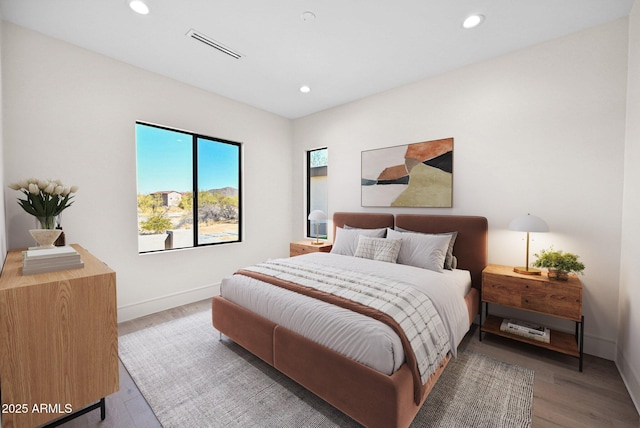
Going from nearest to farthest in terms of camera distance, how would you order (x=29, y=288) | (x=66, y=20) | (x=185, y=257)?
(x=29, y=288) < (x=66, y=20) < (x=185, y=257)

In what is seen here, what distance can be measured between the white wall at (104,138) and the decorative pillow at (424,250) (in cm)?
252

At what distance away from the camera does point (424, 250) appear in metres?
2.82

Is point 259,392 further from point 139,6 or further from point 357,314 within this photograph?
point 139,6

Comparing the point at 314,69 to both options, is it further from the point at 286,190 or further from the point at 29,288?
the point at 29,288

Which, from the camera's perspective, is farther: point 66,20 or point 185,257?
point 185,257

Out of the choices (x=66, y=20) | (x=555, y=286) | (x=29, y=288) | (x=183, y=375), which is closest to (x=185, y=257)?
(x=183, y=375)

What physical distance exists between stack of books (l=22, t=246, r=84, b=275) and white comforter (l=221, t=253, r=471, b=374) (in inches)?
45.3

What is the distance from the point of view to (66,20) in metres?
2.29

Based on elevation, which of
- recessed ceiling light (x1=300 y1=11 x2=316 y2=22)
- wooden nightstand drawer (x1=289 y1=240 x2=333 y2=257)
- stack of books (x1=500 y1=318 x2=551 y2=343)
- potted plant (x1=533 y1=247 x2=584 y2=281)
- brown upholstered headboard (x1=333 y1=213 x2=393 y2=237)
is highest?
recessed ceiling light (x1=300 y1=11 x2=316 y2=22)

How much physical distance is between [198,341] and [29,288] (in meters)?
1.53

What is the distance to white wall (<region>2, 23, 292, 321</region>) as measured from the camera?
2.38 metres

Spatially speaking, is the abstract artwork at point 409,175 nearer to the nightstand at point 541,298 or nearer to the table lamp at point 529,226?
the table lamp at point 529,226

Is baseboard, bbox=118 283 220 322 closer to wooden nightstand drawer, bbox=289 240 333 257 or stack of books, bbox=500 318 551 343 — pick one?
wooden nightstand drawer, bbox=289 240 333 257

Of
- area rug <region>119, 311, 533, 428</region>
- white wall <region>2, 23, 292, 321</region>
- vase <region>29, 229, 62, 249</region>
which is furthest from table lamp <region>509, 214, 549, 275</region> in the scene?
vase <region>29, 229, 62, 249</region>
